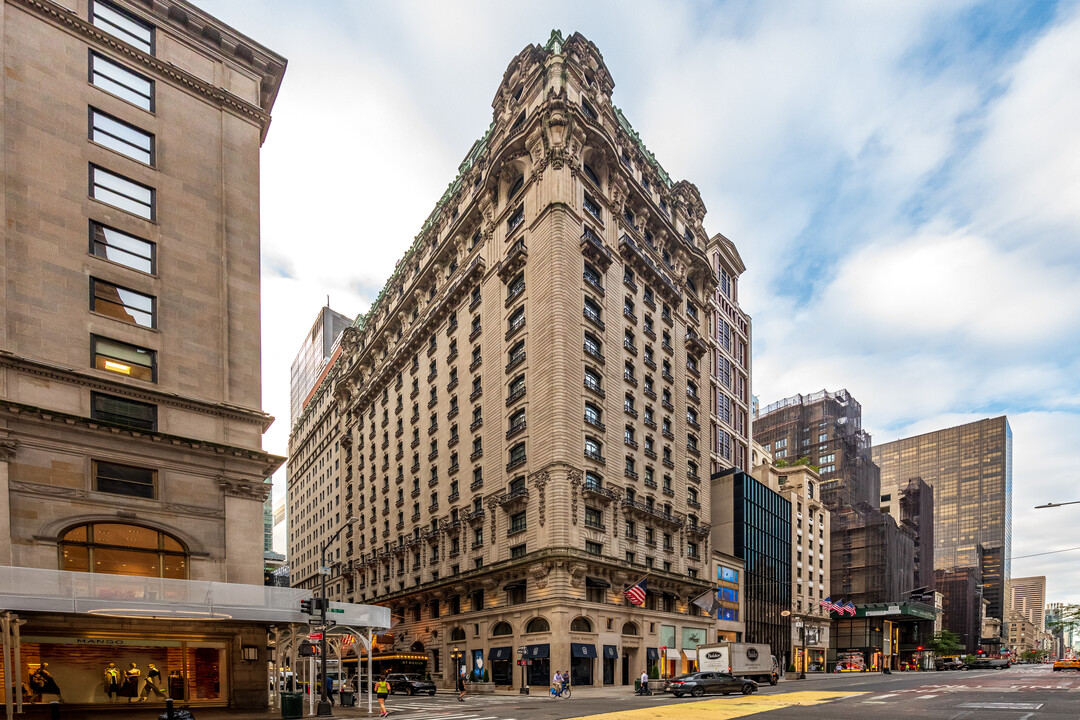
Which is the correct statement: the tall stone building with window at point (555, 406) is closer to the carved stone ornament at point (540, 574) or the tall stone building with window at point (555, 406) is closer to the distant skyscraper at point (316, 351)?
the carved stone ornament at point (540, 574)

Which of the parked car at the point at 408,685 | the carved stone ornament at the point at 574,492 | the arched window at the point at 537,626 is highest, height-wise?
the carved stone ornament at the point at 574,492

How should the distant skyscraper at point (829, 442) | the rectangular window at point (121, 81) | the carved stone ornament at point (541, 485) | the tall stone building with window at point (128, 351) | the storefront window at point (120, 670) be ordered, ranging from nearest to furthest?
the storefront window at point (120, 670) < the tall stone building with window at point (128, 351) < the rectangular window at point (121, 81) < the carved stone ornament at point (541, 485) < the distant skyscraper at point (829, 442)

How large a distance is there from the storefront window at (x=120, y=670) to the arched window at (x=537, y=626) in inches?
999

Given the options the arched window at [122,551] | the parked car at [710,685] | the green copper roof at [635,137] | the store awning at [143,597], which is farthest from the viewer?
the green copper roof at [635,137]

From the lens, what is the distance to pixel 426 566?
6619 cm

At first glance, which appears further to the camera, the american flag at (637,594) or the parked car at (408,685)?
the american flag at (637,594)

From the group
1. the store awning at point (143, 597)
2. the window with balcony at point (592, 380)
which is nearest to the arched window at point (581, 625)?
the window with balcony at point (592, 380)

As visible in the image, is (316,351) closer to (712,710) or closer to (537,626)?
(537,626)

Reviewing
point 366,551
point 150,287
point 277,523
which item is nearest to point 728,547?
point 366,551

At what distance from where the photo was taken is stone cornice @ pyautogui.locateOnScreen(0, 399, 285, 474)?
24.8 m

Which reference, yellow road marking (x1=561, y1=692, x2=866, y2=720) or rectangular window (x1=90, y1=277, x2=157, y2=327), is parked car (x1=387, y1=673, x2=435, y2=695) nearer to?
yellow road marking (x1=561, y1=692, x2=866, y2=720)

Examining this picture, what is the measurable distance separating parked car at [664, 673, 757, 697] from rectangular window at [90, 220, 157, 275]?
34517 mm

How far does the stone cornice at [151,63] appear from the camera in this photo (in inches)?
1158

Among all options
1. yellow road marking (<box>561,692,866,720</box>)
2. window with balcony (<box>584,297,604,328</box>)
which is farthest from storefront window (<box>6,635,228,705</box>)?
window with balcony (<box>584,297,604,328</box>)
